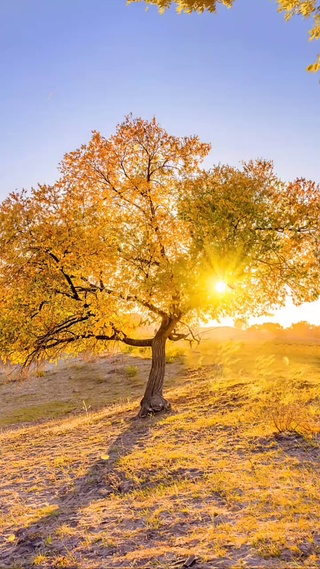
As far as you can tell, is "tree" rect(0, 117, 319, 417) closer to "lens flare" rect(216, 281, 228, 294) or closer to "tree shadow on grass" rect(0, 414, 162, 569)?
"lens flare" rect(216, 281, 228, 294)

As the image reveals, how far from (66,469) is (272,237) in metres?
10.8

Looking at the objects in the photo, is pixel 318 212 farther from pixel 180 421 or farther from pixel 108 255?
pixel 180 421

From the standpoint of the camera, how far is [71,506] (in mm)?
9586

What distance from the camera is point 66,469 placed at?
12.5 metres

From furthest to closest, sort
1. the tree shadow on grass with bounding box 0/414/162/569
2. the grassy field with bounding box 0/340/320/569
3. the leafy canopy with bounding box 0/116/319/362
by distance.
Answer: the leafy canopy with bounding box 0/116/319/362
the tree shadow on grass with bounding box 0/414/162/569
the grassy field with bounding box 0/340/320/569

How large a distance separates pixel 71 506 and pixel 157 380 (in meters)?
10.6

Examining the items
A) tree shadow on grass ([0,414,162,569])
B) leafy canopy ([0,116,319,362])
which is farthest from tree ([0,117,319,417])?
tree shadow on grass ([0,414,162,569])

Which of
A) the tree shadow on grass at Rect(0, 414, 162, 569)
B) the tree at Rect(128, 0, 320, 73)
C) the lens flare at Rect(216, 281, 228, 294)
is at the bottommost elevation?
the tree shadow on grass at Rect(0, 414, 162, 569)

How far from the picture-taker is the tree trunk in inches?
748

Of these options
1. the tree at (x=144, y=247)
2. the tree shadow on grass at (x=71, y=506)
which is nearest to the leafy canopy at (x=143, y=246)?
the tree at (x=144, y=247)

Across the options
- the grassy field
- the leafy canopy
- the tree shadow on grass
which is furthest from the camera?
the leafy canopy

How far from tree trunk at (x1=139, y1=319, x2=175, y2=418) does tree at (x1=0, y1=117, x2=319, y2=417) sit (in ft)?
0.30

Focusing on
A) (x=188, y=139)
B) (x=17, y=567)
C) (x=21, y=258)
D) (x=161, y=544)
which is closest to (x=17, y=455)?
(x=21, y=258)

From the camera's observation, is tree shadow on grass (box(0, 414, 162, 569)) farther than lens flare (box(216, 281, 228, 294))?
No
